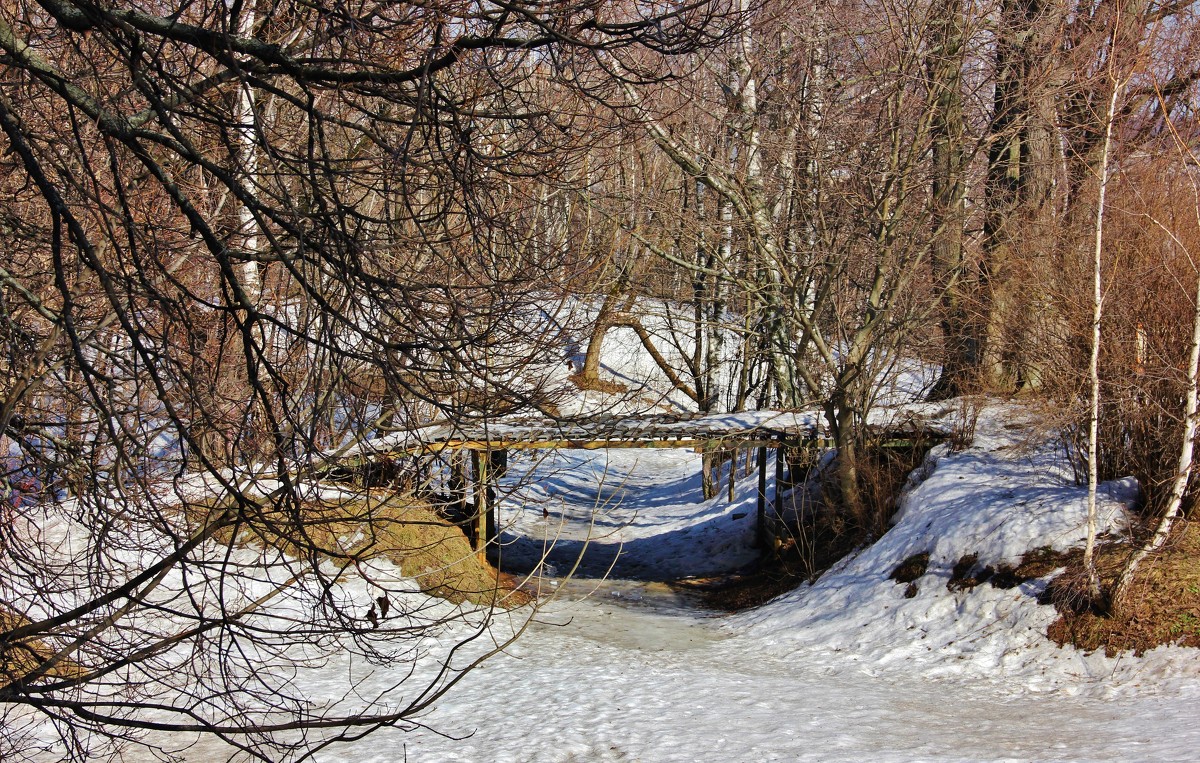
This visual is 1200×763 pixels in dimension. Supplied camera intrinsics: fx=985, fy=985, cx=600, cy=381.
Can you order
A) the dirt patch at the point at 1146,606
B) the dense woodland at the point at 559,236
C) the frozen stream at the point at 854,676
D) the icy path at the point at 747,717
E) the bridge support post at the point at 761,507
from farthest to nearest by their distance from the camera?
the bridge support post at the point at 761,507, the dirt patch at the point at 1146,606, the frozen stream at the point at 854,676, the icy path at the point at 747,717, the dense woodland at the point at 559,236

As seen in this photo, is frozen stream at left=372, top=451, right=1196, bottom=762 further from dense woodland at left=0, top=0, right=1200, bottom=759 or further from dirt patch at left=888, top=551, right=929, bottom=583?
dense woodland at left=0, top=0, right=1200, bottom=759

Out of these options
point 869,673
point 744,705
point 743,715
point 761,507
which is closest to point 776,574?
point 761,507

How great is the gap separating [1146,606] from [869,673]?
272cm

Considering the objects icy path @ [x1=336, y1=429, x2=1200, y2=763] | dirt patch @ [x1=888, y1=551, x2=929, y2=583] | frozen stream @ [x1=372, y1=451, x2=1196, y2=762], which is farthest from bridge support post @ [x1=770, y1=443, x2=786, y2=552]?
dirt patch @ [x1=888, y1=551, x2=929, y2=583]

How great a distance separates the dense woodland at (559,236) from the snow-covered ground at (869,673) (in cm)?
86

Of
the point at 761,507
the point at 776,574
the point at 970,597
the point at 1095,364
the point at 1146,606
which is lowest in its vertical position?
the point at 776,574

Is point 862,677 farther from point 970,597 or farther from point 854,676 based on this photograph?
point 970,597

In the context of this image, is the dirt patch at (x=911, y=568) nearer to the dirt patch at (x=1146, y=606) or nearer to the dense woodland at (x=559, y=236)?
the dirt patch at (x=1146, y=606)

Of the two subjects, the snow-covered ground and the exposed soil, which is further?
the exposed soil

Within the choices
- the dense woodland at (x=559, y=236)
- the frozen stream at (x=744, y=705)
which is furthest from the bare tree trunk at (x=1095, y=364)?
the frozen stream at (x=744, y=705)

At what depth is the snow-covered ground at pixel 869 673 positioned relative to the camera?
26.1 feet

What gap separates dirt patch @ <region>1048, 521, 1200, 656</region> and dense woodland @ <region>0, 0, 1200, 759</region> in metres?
0.50

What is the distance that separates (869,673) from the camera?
10.3 meters

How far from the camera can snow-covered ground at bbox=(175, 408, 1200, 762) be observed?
313 inches
